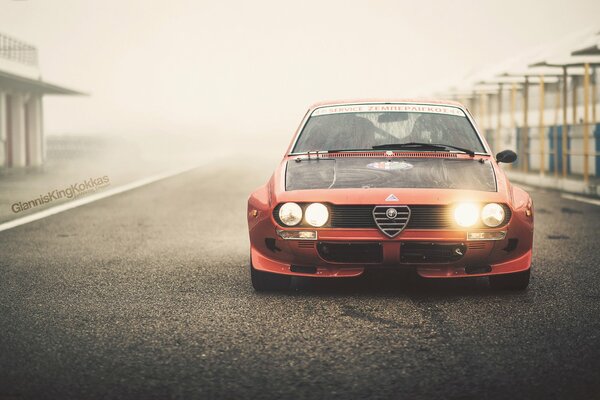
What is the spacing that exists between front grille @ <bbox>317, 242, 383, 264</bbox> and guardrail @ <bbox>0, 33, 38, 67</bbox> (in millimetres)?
26650

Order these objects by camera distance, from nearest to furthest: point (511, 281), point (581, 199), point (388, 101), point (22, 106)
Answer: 1. point (511, 281)
2. point (388, 101)
3. point (581, 199)
4. point (22, 106)

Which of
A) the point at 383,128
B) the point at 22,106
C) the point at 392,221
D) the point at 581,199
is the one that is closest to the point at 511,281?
the point at 392,221

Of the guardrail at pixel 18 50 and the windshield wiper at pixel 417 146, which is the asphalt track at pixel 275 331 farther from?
the guardrail at pixel 18 50

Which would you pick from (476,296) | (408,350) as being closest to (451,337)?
(408,350)

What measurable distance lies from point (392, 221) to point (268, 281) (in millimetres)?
1023

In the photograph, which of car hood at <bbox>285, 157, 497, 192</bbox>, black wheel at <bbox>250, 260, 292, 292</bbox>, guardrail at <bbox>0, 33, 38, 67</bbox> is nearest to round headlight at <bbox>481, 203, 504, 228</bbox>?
car hood at <bbox>285, 157, 497, 192</bbox>

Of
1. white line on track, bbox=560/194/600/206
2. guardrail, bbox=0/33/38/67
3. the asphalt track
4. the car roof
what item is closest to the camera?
the asphalt track

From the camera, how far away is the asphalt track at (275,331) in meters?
3.79

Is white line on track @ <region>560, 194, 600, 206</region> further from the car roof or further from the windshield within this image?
the windshield

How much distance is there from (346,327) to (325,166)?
5.48 ft

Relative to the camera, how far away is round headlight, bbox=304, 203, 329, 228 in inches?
223

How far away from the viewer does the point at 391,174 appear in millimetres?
5988

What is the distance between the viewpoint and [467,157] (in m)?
6.41

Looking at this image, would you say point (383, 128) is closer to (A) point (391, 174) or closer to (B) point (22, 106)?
(A) point (391, 174)
